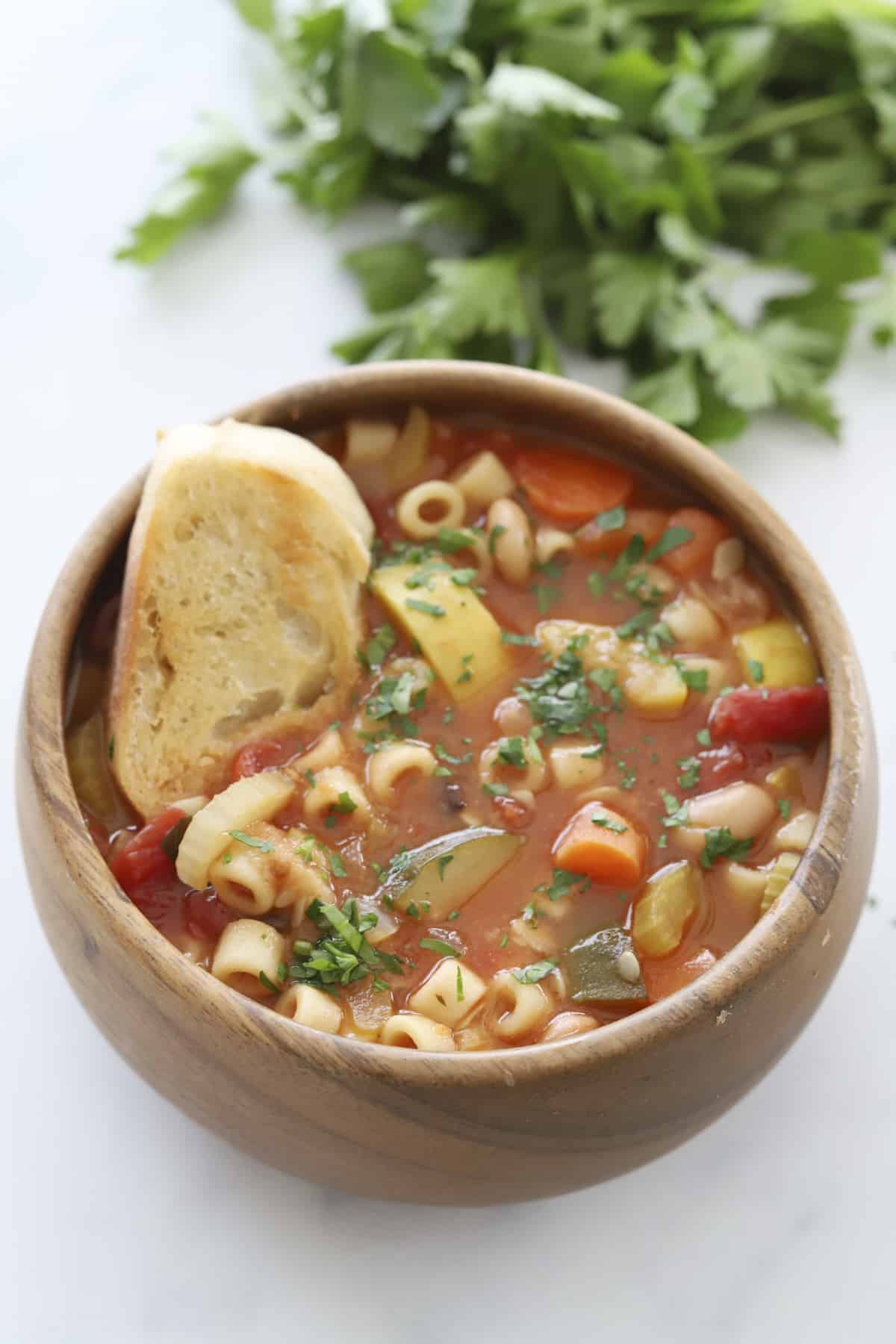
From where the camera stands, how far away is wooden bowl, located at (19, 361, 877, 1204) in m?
2.03

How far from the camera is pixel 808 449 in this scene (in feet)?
11.8

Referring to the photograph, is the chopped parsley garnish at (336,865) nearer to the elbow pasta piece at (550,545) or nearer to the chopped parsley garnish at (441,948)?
the chopped parsley garnish at (441,948)

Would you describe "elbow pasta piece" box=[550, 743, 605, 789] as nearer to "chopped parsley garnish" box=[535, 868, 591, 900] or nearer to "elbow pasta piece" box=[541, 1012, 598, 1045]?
"chopped parsley garnish" box=[535, 868, 591, 900]

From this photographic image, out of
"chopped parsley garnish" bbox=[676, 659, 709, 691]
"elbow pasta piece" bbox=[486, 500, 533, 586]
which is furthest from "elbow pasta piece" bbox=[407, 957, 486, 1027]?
"elbow pasta piece" bbox=[486, 500, 533, 586]

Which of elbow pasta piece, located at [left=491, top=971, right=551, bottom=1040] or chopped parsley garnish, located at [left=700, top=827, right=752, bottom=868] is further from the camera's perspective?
chopped parsley garnish, located at [left=700, top=827, right=752, bottom=868]

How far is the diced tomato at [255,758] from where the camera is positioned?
2.54 meters

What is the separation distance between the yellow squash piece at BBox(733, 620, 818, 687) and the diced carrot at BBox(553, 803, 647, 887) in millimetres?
379

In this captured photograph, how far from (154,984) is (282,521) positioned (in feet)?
2.78

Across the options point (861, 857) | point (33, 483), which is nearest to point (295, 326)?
point (33, 483)

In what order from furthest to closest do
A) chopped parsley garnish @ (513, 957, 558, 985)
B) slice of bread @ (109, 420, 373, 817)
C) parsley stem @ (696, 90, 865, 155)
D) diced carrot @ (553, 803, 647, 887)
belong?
1. parsley stem @ (696, 90, 865, 155)
2. slice of bread @ (109, 420, 373, 817)
3. diced carrot @ (553, 803, 647, 887)
4. chopped parsley garnish @ (513, 957, 558, 985)

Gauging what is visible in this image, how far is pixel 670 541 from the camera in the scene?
2771 mm

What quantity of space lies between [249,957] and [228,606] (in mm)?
648

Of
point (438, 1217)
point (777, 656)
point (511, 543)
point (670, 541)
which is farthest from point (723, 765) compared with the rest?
point (438, 1217)

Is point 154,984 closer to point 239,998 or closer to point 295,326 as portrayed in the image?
point 239,998
